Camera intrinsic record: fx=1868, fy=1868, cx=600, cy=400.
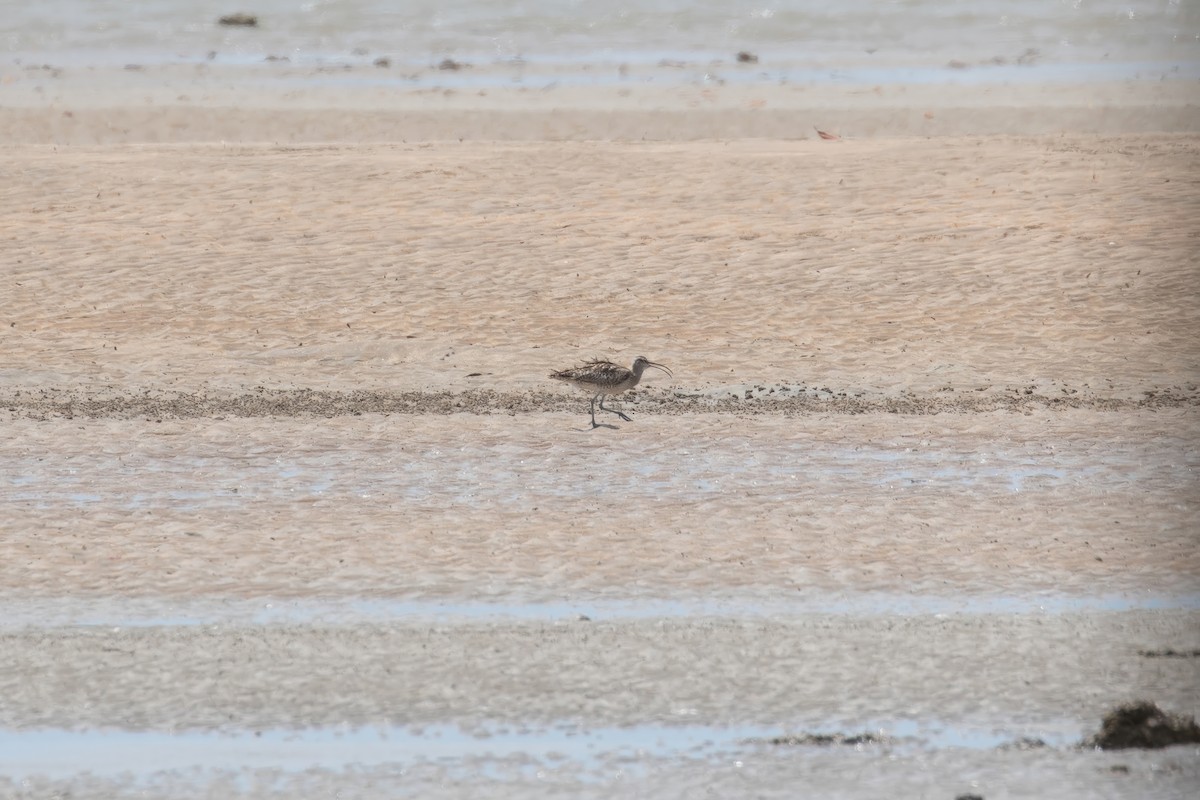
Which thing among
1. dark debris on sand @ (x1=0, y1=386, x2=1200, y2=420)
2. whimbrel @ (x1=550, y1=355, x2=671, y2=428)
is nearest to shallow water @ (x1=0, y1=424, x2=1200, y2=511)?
whimbrel @ (x1=550, y1=355, x2=671, y2=428)

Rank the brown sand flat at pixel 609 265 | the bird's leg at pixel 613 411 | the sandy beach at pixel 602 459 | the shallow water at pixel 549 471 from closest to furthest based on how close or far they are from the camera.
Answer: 1. the sandy beach at pixel 602 459
2. the shallow water at pixel 549 471
3. the bird's leg at pixel 613 411
4. the brown sand flat at pixel 609 265

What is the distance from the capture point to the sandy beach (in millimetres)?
7422

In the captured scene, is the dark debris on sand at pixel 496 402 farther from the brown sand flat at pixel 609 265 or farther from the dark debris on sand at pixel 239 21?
the dark debris on sand at pixel 239 21

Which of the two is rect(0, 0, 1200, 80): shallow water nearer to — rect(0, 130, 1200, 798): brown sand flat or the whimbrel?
rect(0, 130, 1200, 798): brown sand flat

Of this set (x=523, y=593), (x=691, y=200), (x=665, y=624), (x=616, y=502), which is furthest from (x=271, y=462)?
(x=691, y=200)

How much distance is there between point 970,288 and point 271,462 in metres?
7.18

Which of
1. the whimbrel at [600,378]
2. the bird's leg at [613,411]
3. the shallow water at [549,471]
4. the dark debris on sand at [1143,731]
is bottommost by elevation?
the dark debris on sand at [1143,731]

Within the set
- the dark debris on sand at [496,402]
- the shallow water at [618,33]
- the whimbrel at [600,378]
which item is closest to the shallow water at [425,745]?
the whimbrel at [600,378]

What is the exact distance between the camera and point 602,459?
38.4ft

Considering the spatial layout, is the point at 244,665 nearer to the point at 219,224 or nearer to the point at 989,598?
the point at 989,598

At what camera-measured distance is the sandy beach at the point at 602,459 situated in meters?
7.42

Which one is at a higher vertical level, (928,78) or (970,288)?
(928,78)

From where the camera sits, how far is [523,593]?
901 cm

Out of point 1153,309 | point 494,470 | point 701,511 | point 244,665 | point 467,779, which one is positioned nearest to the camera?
point 467,779
